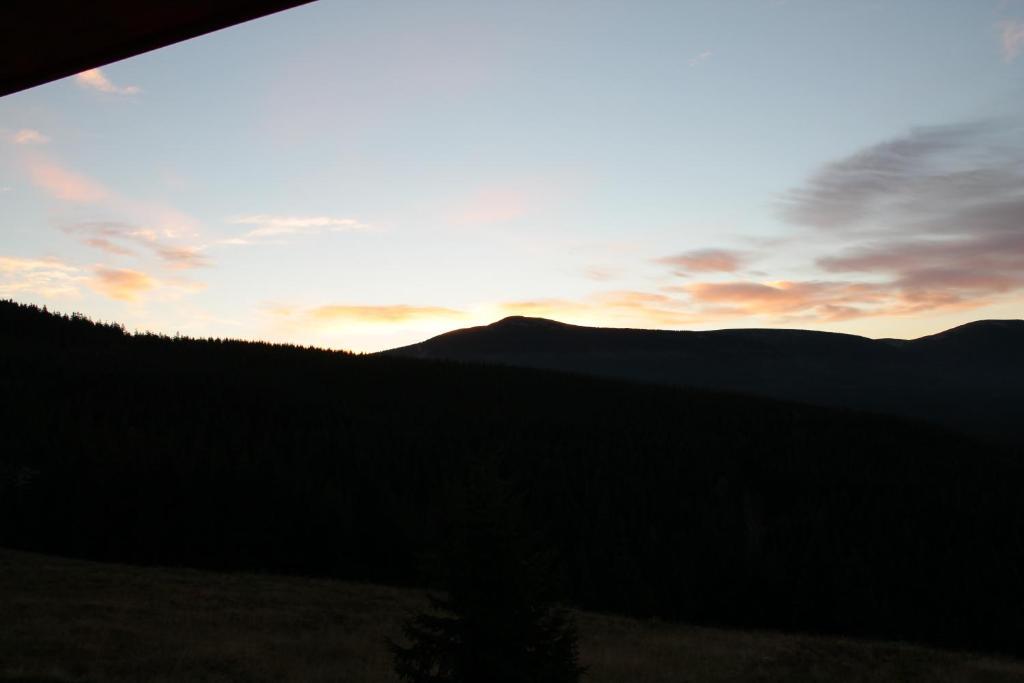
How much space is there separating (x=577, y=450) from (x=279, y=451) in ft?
125

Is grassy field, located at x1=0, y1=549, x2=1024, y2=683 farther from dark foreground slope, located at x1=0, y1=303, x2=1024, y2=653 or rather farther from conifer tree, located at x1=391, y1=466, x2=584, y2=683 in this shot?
dark foreground slope, located at x1=0, y1=303, x2=1024, y2=653

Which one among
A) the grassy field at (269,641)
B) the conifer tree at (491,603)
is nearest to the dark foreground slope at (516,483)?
the grassy field at (269,641)

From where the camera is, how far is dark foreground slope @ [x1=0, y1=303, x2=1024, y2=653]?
75.2 m

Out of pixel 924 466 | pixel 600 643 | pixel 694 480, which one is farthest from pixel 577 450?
pixel 600 643

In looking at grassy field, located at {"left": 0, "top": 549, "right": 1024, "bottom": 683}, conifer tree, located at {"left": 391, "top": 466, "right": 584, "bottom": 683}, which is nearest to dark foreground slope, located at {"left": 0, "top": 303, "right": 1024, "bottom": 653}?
grassy field, located at {"left": 0, "top": 549, "right": 1024, "bottom": 683}

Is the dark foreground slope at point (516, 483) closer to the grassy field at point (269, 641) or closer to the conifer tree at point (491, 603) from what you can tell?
the grassy field at point (269, 641)

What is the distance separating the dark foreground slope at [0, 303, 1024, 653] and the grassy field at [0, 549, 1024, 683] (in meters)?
20.2

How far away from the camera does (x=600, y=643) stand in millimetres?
36094

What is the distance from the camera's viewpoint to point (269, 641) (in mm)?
29344

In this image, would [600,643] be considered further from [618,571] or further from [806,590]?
[806,590]

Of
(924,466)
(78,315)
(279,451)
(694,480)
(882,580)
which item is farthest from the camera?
(78,315)

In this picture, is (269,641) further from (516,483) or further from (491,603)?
(516,483)

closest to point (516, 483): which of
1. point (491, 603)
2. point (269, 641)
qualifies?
point (269, 641)

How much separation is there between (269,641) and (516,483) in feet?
118
